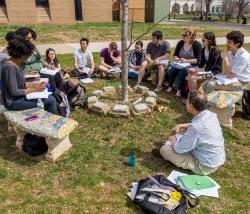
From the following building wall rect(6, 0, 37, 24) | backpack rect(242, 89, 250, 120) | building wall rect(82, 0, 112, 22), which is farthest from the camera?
building wall rect(82, 0, 112, 22)

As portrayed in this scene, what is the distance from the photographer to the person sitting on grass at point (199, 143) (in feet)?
13.4

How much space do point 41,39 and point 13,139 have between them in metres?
9.91

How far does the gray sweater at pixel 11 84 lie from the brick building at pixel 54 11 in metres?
23.7

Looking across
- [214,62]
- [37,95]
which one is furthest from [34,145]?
[214,62]

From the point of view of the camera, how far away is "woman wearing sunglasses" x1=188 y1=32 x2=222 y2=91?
6.68 meters

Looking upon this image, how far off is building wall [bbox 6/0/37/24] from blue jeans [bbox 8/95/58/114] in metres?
23.6

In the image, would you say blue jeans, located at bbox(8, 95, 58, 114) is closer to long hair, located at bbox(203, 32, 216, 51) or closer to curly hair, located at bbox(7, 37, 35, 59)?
curly hair, located at bbox(7, 37, 35, 59)

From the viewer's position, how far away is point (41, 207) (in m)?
3.70

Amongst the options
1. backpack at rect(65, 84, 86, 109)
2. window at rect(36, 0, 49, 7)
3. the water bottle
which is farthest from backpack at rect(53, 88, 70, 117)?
window at rect(36, 0, 49, 7)

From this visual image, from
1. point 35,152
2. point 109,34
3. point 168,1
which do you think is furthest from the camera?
point 168,1

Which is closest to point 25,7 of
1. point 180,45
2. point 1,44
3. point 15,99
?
point 1,44

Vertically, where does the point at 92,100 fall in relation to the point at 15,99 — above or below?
below

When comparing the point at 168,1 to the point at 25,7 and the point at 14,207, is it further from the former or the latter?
the point at 14,207

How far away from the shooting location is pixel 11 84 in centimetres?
455
